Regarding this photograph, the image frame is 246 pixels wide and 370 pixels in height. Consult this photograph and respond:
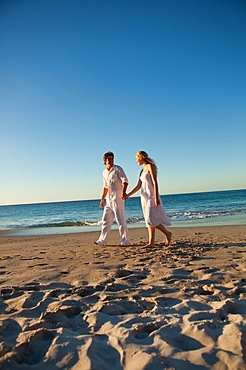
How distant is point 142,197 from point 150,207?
348 mm

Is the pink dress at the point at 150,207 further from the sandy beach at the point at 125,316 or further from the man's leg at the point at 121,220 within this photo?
the sandy beach at the point at 125,316

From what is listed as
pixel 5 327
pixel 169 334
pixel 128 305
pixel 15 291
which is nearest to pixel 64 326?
pixel 5 327

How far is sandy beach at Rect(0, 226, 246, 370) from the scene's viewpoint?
5.64ft

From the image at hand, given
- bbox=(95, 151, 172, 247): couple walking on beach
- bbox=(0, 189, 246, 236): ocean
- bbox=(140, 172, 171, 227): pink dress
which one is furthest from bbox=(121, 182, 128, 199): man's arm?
bbox=(0, 189, 246, 236): ocean

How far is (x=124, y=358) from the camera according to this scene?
173 cm

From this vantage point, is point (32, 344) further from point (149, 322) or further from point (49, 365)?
point (149, 322)

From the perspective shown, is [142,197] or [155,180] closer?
[155,180]

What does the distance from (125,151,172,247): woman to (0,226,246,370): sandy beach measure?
165 cm

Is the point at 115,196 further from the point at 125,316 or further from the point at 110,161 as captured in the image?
the point at 125,316

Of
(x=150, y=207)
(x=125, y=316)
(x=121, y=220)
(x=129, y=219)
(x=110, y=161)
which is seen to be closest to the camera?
(x=125, y=316)

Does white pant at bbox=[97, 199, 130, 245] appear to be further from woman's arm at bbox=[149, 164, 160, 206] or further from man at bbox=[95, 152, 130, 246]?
woman's arm at bbox=[149, 164, 160, 206]

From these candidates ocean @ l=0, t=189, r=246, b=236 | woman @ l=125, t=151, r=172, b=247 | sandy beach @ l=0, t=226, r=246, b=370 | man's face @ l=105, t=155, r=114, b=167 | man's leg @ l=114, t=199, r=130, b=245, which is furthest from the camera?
ocean @ l=0, t=189, r=246, b=236

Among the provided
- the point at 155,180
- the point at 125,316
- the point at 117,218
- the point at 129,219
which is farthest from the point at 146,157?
the point at 129,219

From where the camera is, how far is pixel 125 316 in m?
2.29
